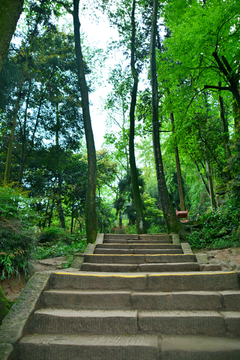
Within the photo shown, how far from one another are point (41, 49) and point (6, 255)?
573 inches

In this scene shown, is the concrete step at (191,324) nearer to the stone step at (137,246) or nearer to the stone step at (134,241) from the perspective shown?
the stone step at (137,246)

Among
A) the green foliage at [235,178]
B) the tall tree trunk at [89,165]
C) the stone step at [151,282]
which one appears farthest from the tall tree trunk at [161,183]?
the stone step at [151,282]

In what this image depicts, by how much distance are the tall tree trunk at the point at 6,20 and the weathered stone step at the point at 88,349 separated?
338 cm

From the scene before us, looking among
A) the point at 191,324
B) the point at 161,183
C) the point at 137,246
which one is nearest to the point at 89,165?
the point at 161,183

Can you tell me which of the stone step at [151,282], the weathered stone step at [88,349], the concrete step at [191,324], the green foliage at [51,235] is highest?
the green foliage at [51,235]

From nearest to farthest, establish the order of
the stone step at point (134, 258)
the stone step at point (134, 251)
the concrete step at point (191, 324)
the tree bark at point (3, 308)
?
the concrete step at point (191, 324)
the tree bark at point (3, 308)
the stone step at point (134, 258)
the stone step at point (134, 251)

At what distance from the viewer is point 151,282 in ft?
11.7

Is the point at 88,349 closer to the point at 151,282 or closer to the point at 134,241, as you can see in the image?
the point at 151,282

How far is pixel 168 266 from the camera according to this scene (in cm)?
450

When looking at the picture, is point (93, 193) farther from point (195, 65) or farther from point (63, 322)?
point (195, 65)

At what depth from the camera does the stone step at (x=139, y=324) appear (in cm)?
270

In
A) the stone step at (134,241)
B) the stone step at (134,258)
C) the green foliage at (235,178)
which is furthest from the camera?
the green foliage at (235,178)

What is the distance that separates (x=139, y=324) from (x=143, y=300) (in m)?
0.38

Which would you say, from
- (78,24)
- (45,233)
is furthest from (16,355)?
(78,24)
